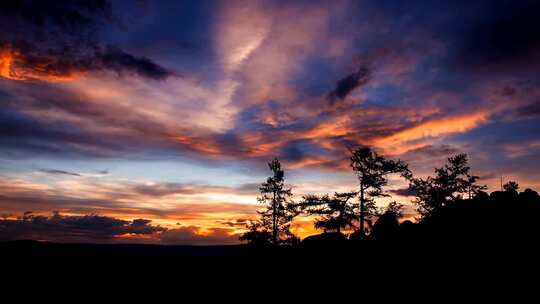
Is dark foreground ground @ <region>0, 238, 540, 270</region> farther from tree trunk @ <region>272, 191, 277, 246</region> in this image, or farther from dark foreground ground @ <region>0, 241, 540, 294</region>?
tree trunk @ <region>272, 191, 277, 246</region>

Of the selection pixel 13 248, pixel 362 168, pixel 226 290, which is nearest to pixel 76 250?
pixel 13 248

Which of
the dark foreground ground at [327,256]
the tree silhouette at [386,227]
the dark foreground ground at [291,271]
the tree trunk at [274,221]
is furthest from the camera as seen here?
the tree trunk at [274,221]

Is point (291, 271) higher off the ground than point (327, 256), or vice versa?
point (327, 256)

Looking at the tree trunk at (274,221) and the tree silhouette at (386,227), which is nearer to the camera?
the tree silhouette at (386,227)

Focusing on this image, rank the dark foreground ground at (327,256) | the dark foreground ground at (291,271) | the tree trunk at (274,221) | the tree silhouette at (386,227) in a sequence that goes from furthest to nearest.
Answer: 1. the tree trunk at (274,221)
2. the tree silhouette at (386,227)
3. the dark foreground ground at (327,256)
4. the dark foreground ground at (291,271)

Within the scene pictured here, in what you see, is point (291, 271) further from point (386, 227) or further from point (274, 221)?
point (274, 221)

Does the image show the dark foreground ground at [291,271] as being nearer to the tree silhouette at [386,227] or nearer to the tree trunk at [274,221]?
the tree silhouette at [386,227]

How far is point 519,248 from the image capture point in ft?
57.3

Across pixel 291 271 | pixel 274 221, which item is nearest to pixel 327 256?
pixel 291 271

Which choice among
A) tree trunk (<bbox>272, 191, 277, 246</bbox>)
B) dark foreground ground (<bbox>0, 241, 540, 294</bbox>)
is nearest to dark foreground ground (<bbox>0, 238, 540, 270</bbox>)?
dark foreground ground (<bbox>0, 241, 540, 294</bbox>)

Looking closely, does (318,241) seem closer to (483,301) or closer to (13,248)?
(483,301)

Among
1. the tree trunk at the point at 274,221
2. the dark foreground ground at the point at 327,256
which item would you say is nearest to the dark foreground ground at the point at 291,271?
the dark foreground ground at the point at 327,256

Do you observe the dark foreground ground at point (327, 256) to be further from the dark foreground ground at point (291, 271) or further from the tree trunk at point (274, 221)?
the tree trunk at point (274, 221)

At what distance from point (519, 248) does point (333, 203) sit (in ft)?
64.7
